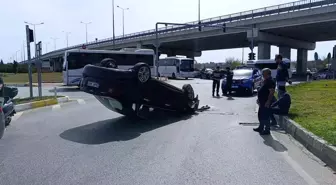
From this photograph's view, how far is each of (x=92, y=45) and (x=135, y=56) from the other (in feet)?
179

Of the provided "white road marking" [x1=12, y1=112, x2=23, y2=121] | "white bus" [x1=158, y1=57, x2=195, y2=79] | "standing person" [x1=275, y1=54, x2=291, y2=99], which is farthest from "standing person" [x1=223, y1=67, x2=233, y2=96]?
"white bus" [x1=158, y1=57, x2=195, y2=79]

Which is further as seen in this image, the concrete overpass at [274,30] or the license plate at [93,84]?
the concrete overpass at [274,30]

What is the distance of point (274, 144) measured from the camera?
6.73 m

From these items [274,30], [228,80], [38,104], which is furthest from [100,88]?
[274,30]

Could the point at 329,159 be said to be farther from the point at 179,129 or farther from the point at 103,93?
the point at 103,93

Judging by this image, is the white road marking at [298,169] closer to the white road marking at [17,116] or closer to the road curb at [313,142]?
the road curb at [313,142]

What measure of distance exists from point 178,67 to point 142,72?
32.9 meters

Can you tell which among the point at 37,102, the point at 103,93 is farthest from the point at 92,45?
the point at 103,93

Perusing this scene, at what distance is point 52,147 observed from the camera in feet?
20.6

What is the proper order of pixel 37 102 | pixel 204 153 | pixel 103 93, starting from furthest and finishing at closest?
pixel 37 102 → pixel 103 93 → pixel 204 153

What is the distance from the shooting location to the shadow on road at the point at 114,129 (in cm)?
705

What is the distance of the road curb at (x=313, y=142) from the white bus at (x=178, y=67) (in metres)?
33.4

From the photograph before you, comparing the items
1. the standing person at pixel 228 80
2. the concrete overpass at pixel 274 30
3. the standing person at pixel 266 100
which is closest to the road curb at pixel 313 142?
the standing person at pixel 266 100

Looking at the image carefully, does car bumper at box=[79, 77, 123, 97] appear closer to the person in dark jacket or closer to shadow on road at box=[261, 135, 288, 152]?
shadow on road at box=[261, 135, 288, 152]
